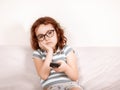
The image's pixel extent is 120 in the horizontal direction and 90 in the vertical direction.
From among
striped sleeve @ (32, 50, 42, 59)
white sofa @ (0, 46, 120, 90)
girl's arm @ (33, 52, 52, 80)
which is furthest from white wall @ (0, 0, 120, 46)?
girl's arm @ (33, 52, 52, 80)

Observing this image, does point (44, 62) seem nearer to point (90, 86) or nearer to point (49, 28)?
point (49, 28)

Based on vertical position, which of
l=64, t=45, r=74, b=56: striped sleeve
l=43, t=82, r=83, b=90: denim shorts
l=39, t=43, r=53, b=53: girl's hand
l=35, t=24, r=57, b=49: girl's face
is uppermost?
l=35, t=24, r=57, b=49: girl's face

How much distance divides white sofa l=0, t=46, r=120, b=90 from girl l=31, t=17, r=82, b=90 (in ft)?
0.32

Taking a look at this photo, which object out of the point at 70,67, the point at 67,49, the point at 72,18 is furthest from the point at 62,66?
the point at 72,18

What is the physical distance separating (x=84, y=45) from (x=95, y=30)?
14 centimetres

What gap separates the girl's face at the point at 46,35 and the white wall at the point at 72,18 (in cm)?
24

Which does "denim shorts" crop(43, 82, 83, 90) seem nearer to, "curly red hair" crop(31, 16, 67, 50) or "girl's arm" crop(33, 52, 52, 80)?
"girl's arm" crop(33, 52, 52, 80)

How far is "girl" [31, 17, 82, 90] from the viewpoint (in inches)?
67.9

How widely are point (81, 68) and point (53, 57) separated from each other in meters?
0.22

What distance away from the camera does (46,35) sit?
1787 mm

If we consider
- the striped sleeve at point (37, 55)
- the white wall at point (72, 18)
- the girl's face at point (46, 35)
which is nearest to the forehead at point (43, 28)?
the girl's face at point (46, 35)

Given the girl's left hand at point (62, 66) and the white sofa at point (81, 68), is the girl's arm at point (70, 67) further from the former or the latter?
the white sofa at point (81, 68)

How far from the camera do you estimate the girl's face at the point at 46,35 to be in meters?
1.79

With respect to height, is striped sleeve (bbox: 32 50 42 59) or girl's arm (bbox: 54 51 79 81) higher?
striped sleeve (bbox: 32 50 42 59)
